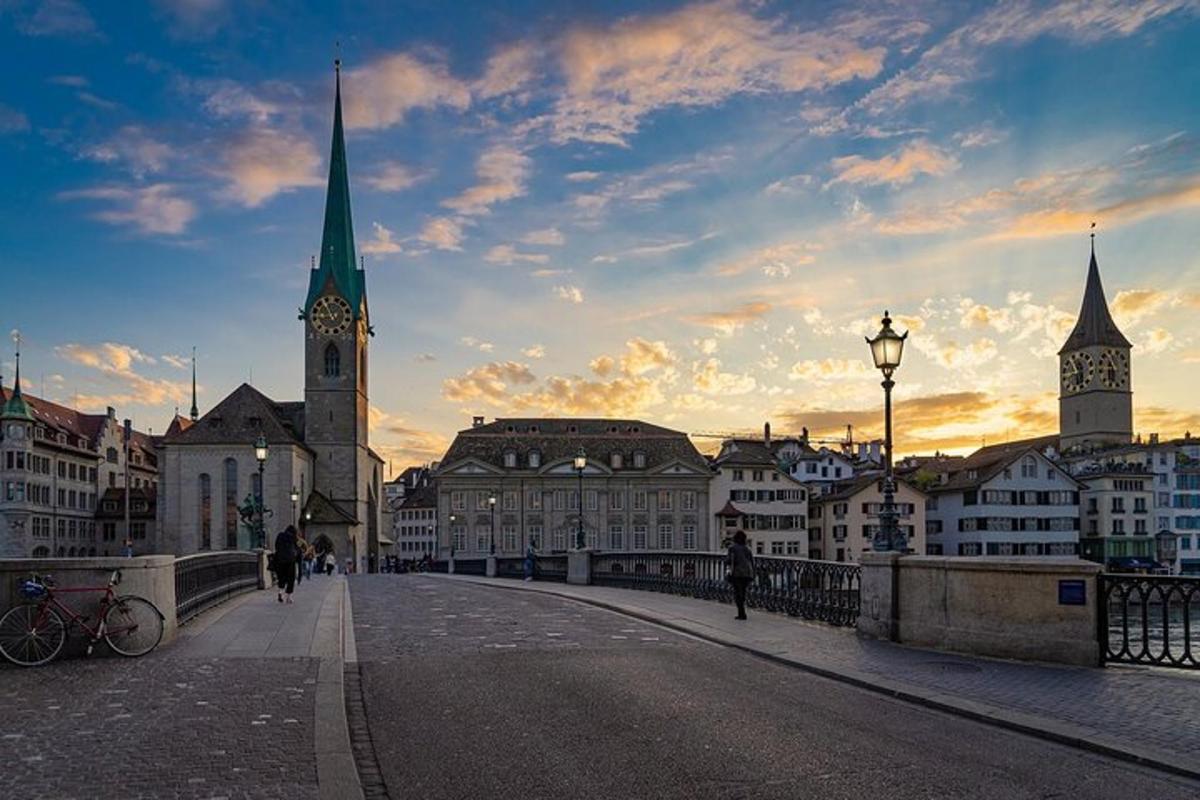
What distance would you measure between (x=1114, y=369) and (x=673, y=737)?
6838 inches

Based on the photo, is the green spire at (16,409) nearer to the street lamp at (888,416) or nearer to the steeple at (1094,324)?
the street lamp at (888,416)

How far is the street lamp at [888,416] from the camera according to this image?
17.5 metres

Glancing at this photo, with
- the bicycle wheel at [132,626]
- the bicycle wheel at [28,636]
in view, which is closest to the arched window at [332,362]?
the bicycle wheel at [132,626]

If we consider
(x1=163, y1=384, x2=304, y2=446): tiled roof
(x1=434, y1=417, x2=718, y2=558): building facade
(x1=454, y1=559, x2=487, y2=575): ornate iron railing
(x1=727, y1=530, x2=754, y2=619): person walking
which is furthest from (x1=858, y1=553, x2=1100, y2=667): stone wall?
(x1=434, y1=417, x2=718, y2=558): building facade

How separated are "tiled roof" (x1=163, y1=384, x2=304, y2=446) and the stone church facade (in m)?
0.08

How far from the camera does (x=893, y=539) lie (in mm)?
17500

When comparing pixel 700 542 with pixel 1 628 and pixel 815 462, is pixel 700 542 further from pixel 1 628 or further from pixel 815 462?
pixel 1 628

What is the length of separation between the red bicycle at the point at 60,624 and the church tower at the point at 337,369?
84.5 m

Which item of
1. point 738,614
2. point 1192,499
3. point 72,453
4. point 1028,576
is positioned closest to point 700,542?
point 1192,499

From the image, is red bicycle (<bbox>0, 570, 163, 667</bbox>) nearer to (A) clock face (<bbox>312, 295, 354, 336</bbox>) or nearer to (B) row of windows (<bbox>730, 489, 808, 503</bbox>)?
(A) clock face (<bbox>312, 295, 354, 336</bbox>)

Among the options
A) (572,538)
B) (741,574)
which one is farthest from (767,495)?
(741,574)

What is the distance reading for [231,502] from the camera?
9131 cm

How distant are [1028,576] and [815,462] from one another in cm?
10493

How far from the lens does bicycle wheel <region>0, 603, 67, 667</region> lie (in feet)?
44.8
